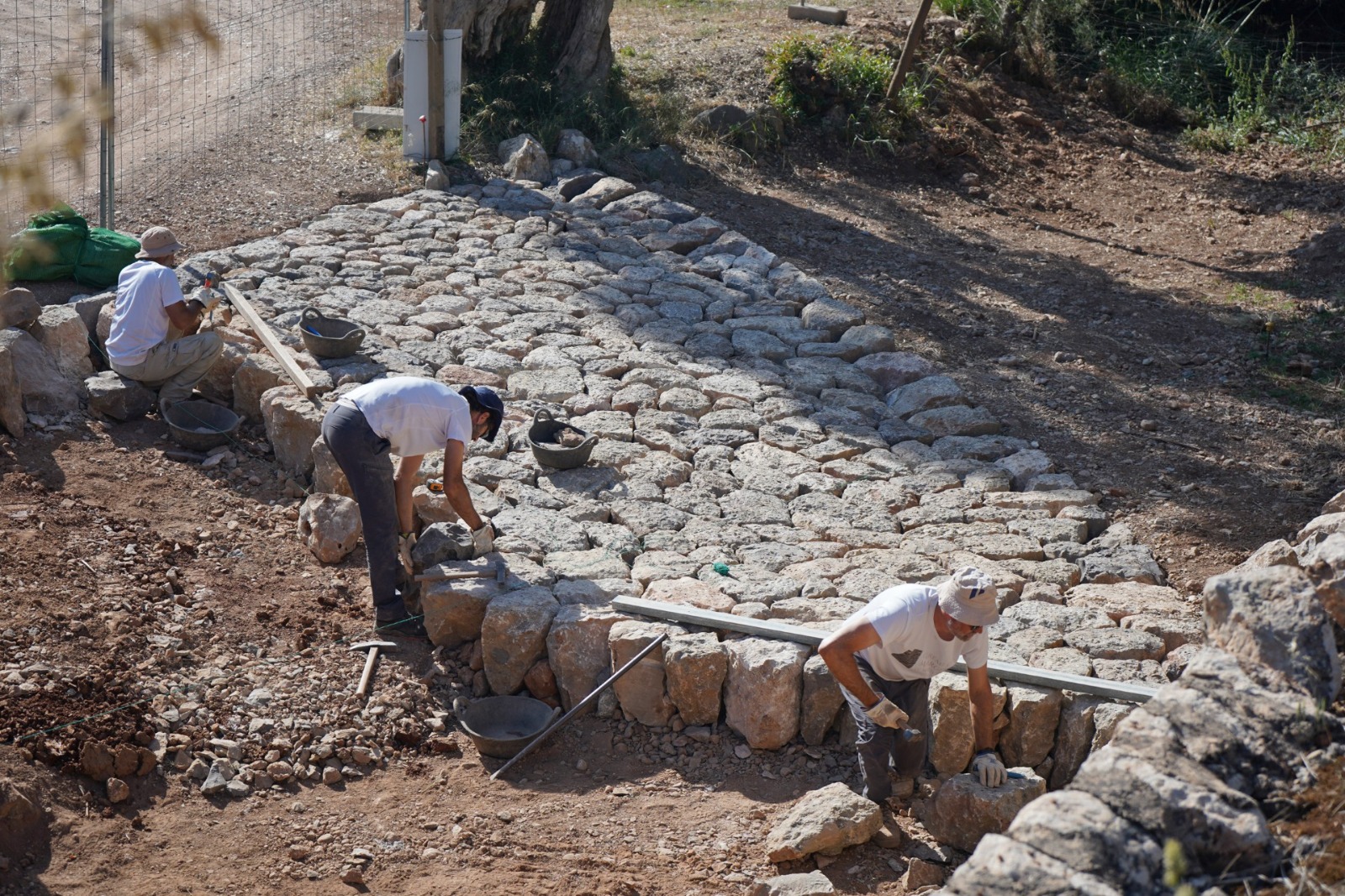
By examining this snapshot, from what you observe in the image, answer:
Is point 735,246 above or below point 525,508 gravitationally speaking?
above

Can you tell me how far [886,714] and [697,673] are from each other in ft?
3.09

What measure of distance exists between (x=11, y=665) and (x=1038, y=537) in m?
4.69

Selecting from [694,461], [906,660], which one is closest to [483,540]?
[694,461]

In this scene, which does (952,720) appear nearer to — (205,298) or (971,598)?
(971,598)

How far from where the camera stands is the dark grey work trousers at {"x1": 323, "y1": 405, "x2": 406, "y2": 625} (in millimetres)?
5629

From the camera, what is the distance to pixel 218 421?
735cm

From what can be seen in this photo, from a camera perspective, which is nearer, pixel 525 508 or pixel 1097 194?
pixel 525 508

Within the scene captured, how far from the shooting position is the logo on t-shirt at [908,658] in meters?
4.64

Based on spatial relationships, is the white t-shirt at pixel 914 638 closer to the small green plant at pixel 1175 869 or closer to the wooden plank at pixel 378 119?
the small green plant at pixel 1175 869

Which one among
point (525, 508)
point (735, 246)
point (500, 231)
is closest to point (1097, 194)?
point (735, 246)

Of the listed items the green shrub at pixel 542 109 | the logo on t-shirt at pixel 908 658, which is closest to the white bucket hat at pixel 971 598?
the logo on t-shirt at pixel 908 658

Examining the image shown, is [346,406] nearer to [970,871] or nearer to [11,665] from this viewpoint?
[11,665]

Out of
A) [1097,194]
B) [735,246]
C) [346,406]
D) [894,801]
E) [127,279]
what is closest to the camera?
[894,801]

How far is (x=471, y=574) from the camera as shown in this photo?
18.5 ft
